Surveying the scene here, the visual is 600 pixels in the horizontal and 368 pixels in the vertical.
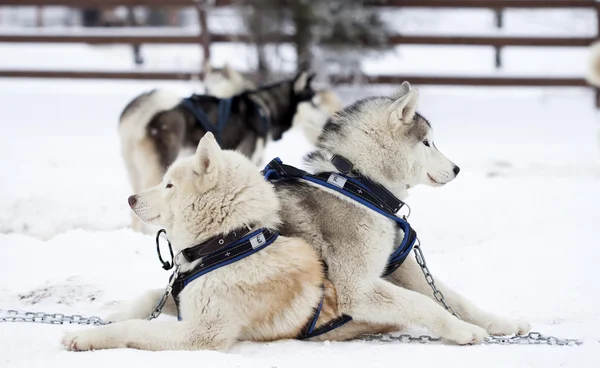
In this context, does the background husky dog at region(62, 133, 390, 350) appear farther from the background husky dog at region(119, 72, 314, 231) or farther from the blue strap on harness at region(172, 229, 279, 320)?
the background husky dog at region(119, 72, 314, 231)

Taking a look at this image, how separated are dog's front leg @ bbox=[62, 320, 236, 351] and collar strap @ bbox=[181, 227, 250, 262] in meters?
0.31

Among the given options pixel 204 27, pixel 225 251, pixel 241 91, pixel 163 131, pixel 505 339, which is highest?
pixel 204 27

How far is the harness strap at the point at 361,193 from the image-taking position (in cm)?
353

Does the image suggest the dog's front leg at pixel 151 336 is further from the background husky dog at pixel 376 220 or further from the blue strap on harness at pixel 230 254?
the background husky dog at pixel 376 220

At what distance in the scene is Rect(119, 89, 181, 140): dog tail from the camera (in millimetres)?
6336

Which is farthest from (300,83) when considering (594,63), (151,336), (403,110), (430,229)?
(151,336)

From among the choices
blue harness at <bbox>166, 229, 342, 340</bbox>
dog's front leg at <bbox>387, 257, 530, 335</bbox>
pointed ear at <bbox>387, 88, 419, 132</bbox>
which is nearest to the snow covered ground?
dog's front leg at <bbox>387, 257, 530, 335</bbox>

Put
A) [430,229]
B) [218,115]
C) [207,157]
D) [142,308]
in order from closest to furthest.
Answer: [207,157], [142,308], [430,229], [218,115]

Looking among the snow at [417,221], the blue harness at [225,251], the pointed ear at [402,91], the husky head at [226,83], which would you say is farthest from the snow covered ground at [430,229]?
the husky head at [226,83]

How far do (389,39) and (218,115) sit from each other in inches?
Result: 244

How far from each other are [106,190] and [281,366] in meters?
5.36

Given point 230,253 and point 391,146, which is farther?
point 391,146

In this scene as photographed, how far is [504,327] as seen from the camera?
3.57 metres

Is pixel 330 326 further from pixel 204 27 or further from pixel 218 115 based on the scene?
pixel 204 27
